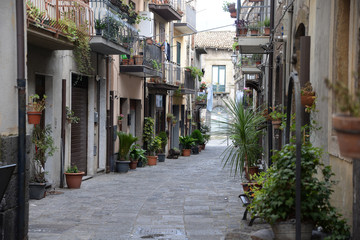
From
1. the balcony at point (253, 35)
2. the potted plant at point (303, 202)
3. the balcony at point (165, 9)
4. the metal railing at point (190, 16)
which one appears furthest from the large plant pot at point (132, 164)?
the metal railing at point (190, 16)

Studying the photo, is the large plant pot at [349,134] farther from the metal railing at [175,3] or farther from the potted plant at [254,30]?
the metal railing at [175,3]

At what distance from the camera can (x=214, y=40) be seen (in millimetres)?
47781

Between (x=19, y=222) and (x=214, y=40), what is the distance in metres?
42.3

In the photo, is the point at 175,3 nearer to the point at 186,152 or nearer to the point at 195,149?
the point at 186,152

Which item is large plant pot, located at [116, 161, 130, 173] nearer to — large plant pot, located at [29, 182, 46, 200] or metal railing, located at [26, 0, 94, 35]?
metal railing, located at [26, 0, 94, 35]

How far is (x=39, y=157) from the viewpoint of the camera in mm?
11320

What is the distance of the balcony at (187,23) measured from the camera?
28.3 metres

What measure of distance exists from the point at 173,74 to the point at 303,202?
68.2 ft

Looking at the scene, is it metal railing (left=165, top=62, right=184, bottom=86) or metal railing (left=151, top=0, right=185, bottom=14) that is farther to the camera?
metal railing (left=165, top=62, right=184, bottom=86)

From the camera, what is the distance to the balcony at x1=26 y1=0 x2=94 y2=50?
9.67m

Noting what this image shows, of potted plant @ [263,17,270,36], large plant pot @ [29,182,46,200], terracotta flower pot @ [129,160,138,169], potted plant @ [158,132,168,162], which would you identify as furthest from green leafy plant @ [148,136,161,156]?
large plant pot @ [29,182,46,200]

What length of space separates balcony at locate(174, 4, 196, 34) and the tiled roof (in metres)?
15.5

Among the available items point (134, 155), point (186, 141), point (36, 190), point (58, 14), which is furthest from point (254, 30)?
point (186, 141)

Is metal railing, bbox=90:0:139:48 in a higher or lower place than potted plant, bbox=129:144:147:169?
higher
